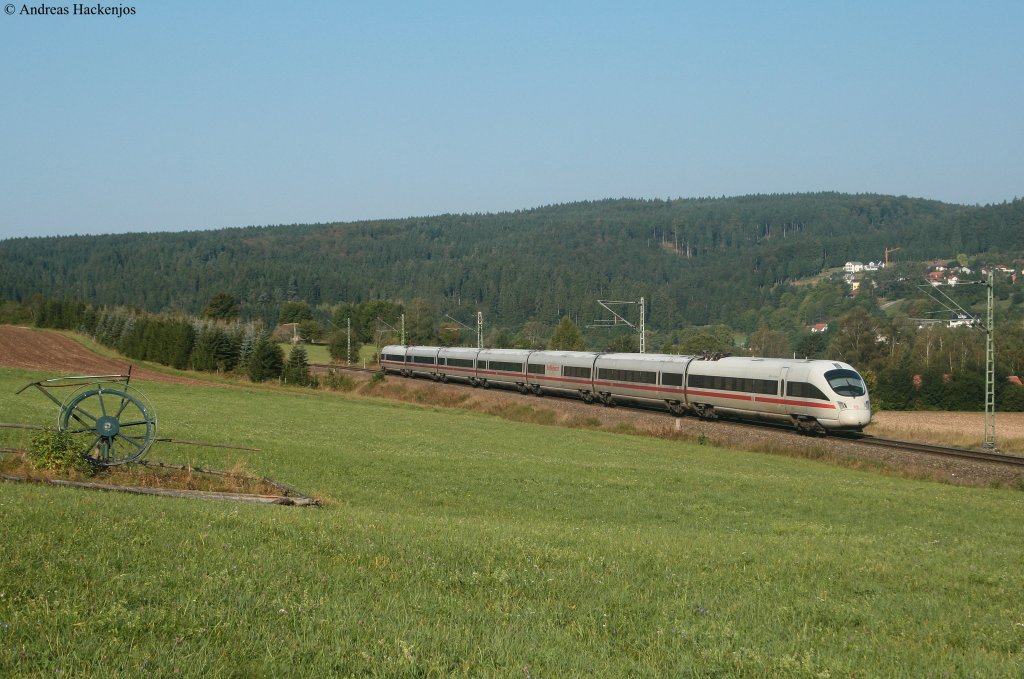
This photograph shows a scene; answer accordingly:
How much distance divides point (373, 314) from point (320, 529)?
148 meters

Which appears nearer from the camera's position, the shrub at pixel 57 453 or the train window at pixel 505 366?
the shrub at pixel 57 453

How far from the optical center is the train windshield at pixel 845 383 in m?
38.8

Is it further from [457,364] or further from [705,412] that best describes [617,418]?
[457,364]

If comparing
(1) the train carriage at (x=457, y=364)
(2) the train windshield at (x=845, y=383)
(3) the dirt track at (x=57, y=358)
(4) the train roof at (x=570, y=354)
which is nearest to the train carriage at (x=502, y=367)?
(1) the train carriage at (x=457, y=364)

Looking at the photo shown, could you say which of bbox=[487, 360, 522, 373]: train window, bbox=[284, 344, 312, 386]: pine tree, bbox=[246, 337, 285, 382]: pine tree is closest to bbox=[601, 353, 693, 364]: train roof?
bbox=[487, 360, 522, 373]: train window

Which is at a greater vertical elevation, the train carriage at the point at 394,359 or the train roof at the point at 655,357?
the train roof at the point at 655,357

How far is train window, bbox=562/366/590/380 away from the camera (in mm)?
57241

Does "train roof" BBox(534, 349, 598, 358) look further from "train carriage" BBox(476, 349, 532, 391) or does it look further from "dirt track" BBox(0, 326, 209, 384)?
"dirt track" BBox(0, 326, 209, 384)

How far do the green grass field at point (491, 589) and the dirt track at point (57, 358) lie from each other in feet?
161

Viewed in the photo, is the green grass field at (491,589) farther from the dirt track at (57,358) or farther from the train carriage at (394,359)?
the train carriage at (394,359)

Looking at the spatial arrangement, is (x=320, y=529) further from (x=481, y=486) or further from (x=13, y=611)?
(x=481, y=486)

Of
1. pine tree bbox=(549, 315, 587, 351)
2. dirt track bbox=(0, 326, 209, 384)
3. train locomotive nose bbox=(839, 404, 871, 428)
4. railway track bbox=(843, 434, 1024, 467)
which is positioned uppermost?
pine tree bbox=(549, 315, 587, 351)

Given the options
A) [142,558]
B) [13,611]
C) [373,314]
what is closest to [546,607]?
[142,558]

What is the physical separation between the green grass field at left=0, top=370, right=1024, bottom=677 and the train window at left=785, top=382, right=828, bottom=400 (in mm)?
19806
